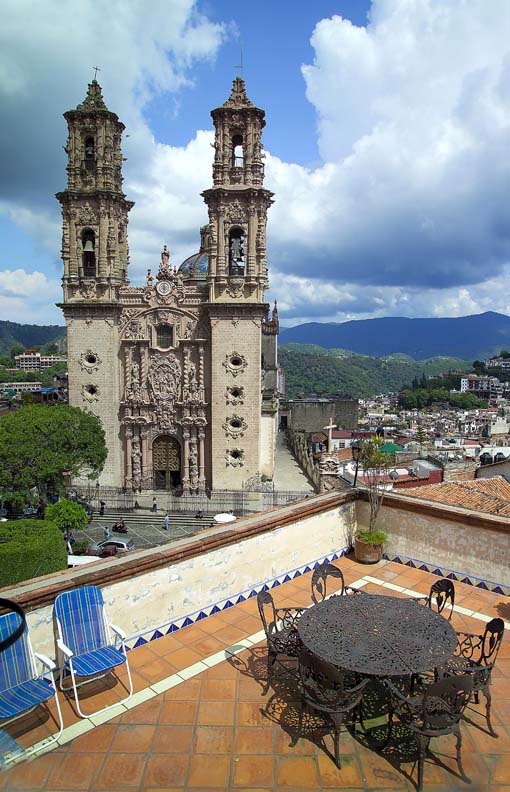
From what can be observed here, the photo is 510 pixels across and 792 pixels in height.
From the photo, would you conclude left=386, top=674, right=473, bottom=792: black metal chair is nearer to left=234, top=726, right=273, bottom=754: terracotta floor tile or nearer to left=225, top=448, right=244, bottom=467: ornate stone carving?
left=234, top=726, right=273, bottom=754: terracotta floor tile

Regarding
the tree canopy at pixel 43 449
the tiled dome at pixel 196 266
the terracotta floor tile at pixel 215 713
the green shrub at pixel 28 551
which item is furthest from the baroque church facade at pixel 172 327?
the terracotta floor tile at pixel 215 713

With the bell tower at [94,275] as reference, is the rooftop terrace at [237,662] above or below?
below

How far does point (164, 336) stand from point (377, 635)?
2266cm

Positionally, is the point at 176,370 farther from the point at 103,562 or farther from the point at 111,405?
the point at 103,562

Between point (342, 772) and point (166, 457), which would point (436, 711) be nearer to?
point (342, 772)

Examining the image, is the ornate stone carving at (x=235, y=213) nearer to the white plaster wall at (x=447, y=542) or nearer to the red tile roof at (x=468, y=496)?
the red tile roof at (x=468, y=496)

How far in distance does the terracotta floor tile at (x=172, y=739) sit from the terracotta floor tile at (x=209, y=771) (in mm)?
133

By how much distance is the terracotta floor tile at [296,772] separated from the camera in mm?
3324

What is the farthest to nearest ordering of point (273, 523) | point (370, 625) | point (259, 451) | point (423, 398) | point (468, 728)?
point (423, 398) < point (259, 451) < point (273, 523) < point (370, 625) < point (468, 728)

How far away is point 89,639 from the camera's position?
4266 mm

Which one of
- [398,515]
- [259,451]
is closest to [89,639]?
[398,515]

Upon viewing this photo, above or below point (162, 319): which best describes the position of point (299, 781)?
below

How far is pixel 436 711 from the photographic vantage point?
3.50 metres

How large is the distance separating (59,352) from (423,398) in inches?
3982
